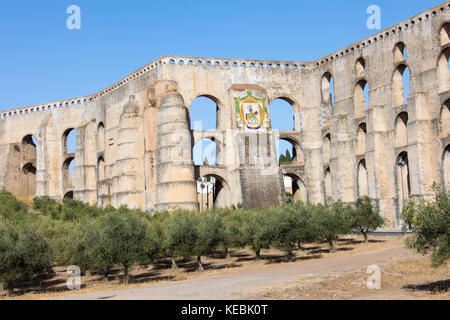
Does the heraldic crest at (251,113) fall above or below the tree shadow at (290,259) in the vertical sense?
above

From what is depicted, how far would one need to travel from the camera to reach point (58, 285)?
2255 cm

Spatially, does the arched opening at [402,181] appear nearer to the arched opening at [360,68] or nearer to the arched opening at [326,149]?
the arched opening at [326,149]

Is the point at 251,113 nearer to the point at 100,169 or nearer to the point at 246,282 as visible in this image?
the point at 100,169

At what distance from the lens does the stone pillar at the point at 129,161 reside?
3706 centimetres

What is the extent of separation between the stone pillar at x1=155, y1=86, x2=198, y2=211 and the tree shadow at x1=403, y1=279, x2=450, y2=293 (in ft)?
64.4

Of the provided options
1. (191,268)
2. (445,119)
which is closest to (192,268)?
(191,268)

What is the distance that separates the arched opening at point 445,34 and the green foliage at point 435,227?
18503 mm

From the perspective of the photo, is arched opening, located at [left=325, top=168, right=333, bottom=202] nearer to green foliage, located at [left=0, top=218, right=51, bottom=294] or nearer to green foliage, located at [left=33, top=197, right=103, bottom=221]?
green foliage, located at [left=33, top=197, right=103, bottom=221]

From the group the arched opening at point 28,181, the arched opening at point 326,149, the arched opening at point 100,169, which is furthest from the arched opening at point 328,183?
the arched opening at point 28,181

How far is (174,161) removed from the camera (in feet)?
111

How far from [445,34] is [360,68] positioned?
6.59 metres

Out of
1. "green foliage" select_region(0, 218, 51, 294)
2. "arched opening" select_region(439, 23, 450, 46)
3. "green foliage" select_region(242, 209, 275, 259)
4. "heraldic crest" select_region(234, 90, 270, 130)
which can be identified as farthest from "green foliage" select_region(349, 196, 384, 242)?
"green foliage" select_region(0, 218, 51, 294)
